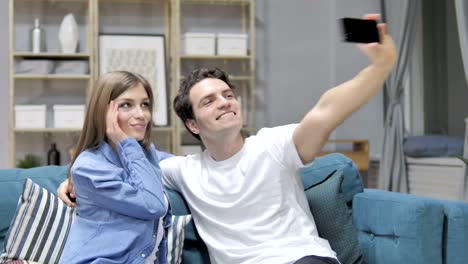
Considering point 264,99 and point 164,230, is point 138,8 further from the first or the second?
point 164,230

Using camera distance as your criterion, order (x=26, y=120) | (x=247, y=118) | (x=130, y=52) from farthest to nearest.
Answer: (x=247, y=118), (x=130, y=52), (x=26, y=120)

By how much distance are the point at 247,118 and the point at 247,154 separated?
3.34 metres

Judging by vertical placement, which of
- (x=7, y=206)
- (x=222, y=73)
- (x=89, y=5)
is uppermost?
(x=89, y=5)

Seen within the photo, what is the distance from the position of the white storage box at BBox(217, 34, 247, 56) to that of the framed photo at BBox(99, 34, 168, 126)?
1.61ft

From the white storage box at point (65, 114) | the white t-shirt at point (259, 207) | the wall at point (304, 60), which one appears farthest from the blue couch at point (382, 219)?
the wall at point (304, 60)

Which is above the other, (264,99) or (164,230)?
(264,99)

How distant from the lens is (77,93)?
16.7 ft

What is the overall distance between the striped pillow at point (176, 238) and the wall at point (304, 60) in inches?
133

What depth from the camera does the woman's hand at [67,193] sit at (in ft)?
6.70

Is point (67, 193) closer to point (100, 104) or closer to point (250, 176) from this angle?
point (100, 104)

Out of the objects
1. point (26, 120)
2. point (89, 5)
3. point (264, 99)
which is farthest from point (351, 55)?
→ point (26, 120)

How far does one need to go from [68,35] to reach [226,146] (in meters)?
3.19

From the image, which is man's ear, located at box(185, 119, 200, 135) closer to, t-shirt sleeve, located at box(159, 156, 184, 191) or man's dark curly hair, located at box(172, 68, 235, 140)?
man's dark curly hair, located at box(172, 68, 235, 140)

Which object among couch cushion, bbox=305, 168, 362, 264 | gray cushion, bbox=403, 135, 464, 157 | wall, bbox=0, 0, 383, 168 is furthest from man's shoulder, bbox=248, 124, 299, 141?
wall, bbox=0, 0, 383, 168
